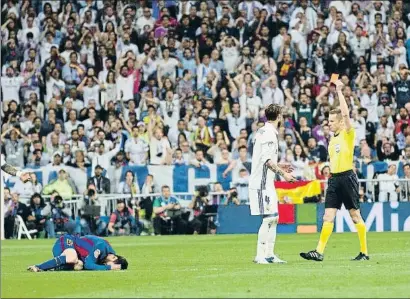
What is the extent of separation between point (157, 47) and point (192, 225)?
807cm

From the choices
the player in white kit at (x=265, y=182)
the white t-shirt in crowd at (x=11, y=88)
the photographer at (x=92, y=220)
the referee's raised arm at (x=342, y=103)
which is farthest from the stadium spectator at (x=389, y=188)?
the player in white kit at (x=265, y=182)

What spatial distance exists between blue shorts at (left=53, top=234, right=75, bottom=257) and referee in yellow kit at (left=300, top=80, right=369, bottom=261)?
3.78m

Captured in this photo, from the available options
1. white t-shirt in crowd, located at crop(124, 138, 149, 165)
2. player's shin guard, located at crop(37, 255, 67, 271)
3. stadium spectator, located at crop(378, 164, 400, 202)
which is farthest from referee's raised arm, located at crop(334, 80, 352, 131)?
white t-shirt in crowd, located at crop(124, 138, 149, 165)

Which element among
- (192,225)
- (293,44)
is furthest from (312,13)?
(192,225)

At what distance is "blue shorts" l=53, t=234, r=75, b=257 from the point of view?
1617 cm

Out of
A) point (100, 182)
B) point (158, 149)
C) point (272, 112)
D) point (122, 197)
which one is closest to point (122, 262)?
point (272, 112)

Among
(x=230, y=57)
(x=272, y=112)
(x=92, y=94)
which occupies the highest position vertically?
(x=230, y=57)

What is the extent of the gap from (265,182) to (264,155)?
41 cm

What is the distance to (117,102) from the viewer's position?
117 ft

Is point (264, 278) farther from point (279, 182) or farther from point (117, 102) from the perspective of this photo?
point (117, 102)

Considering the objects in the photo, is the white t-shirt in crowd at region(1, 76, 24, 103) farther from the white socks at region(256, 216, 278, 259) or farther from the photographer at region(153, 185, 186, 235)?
the white socks at region(256, 216, 278, 259)

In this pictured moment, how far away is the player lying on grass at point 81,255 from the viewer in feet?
53.2

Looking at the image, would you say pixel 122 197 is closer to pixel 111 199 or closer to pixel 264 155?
pixel 111 199

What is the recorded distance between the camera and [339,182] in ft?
60.0
